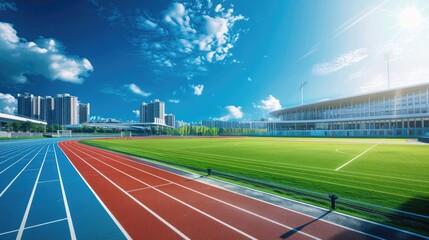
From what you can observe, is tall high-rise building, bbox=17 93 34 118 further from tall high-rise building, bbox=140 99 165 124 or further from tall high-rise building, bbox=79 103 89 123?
tall high-rise building, bbox=140 99 165 124

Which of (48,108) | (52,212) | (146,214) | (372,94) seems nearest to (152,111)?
(48,108)

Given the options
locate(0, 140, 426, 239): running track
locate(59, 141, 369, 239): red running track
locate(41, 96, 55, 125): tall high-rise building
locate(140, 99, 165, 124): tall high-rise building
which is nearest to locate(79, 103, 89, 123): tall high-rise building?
locate(41, 96, 55, 125): tall high-rise building

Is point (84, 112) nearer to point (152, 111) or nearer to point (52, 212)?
point (152, 111)

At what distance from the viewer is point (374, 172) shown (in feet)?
33.8

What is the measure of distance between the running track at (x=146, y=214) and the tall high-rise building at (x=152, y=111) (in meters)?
158

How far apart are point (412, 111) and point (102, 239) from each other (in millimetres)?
76274

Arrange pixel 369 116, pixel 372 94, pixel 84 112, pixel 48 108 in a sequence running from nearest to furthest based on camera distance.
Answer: pixel 372 94 → pixel 369 116 → pixel 48 108 → pixel 84 112

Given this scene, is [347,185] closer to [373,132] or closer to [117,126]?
[373,132]

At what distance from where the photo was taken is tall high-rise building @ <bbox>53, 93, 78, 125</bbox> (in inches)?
4523

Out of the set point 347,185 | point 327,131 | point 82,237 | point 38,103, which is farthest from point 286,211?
point 38,103

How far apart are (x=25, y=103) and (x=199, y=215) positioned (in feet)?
494

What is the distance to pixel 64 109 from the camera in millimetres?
115812

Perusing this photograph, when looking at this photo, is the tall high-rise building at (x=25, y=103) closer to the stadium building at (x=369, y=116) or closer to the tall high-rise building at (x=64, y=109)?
the tall high-rise building at (x=64, y=109)

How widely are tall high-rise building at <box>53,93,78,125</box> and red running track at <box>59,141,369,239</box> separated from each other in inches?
5523
